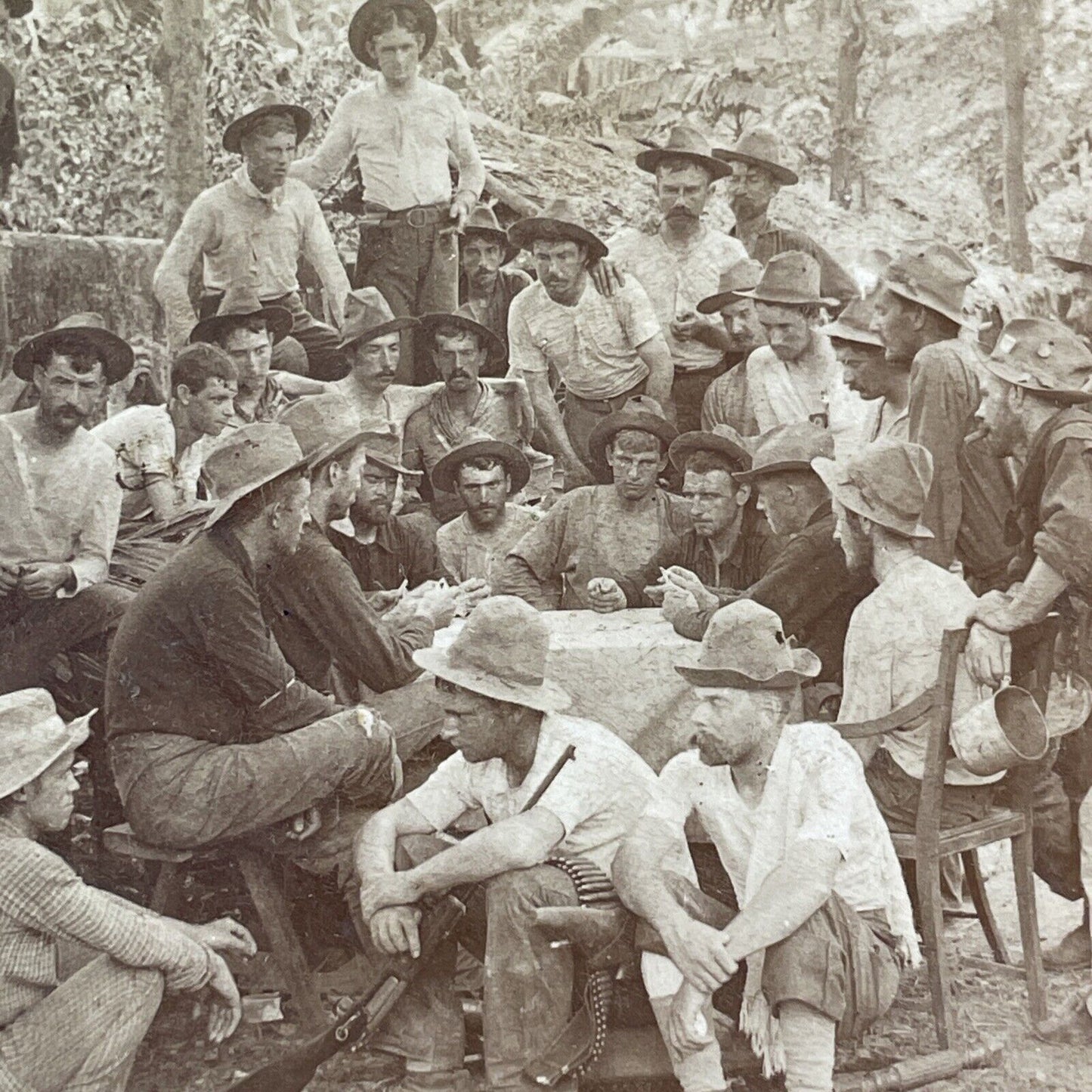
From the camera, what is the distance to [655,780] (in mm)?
4414

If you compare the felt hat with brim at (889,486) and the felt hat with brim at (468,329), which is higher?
the felt hat with brim at (468,329)

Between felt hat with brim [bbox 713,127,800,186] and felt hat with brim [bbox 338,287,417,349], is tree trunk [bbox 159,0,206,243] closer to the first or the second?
felt hat with brim [bbox 338,287,417,349]

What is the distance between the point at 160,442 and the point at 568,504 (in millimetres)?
1267

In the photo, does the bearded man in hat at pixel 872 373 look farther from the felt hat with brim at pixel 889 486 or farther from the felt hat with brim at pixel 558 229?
the felt hat with brim at pixel 558 229

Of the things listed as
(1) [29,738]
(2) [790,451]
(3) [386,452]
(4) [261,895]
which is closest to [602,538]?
(2) [790,451]

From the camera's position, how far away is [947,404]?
5277 mm

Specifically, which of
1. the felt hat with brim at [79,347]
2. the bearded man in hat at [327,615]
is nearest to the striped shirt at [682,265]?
the bearded man in hat at [327,615]

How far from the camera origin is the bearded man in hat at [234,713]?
4.68 m

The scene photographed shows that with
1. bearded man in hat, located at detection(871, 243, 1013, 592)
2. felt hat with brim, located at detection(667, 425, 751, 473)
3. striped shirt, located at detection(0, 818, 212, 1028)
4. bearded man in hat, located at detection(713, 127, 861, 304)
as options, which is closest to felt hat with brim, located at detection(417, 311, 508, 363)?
bearded man in hat, located at detection(713, 127, 861, 304)

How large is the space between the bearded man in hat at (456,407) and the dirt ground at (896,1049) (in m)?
1.88

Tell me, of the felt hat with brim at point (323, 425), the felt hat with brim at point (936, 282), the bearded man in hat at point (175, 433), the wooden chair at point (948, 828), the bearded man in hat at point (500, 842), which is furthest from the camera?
the bearded man in hat at point (175, 433)

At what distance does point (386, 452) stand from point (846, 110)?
1.82 meters

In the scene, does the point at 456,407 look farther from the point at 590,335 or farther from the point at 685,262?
the point at 685,262

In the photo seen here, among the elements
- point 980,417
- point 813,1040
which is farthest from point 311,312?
point 813,1040
